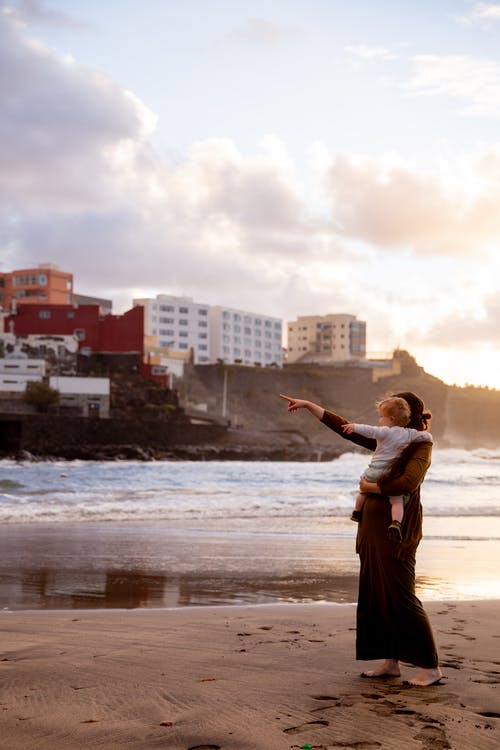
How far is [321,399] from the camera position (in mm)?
98250

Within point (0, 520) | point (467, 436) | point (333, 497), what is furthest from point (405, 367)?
point (0, 520)

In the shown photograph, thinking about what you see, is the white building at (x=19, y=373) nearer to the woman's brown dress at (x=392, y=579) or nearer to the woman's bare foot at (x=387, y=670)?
the woman's brown dress at (x=392, y=579)

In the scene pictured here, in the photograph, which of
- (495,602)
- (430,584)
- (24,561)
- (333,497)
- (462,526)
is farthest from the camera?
(333,497)

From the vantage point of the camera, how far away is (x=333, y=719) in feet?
11.0

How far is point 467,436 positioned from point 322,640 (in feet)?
373

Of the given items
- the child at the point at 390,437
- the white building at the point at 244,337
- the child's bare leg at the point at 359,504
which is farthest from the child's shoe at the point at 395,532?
the white building at the point at 244,337

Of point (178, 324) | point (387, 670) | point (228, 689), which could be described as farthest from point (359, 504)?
point (178, 324)

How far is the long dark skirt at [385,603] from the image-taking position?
13.5ft

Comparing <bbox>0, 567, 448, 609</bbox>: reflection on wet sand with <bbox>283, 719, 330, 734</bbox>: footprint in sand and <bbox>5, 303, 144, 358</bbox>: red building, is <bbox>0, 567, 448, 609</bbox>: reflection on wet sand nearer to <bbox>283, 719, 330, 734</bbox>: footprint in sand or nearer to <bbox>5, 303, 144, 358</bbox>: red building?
<bbox>283, 719, 330, 734</bbox>: footprint in sand

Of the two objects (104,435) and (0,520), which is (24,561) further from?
(104,435)

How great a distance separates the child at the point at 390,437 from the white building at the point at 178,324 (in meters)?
86.8

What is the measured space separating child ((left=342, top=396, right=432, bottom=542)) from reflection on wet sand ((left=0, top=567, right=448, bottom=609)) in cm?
274

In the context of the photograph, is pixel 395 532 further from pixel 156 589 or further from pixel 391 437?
pixel 156 589

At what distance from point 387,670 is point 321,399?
9442 cm
